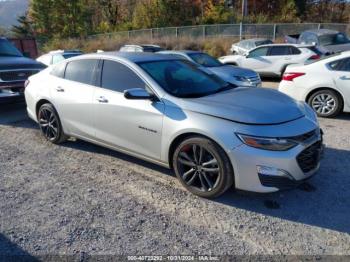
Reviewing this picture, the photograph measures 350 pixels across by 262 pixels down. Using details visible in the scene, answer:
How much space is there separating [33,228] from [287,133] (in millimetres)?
2776

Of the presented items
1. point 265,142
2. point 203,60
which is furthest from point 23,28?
point 265,142

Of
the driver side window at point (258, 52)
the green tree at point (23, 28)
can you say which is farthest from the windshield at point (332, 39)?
the green tree at point (23, 28)

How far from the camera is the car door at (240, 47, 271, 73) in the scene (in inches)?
495

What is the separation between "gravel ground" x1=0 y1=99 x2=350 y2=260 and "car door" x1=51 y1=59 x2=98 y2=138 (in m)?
0.55

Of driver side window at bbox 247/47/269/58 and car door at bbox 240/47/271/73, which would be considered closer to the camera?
car door at bbox 240/47/271/73

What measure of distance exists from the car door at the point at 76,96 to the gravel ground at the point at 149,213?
555 mm

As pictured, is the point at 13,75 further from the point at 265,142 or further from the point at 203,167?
the point at 265,142

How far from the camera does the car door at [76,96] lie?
483cm

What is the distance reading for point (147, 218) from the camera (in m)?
3.48

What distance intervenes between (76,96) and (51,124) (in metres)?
1.01

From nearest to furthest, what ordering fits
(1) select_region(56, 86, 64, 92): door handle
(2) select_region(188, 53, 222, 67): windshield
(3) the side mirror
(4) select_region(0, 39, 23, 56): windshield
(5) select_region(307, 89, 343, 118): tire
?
1. (3) the side mirror
2. (1) select_region(56, 86, 64, 92): door handle
3. (5) select_region(307, 89, 343, 118): tire
4. (4) select_region(0, 39, 23, 56): windshield
5. (2) select_region(188, 53, 222, 67): windshield

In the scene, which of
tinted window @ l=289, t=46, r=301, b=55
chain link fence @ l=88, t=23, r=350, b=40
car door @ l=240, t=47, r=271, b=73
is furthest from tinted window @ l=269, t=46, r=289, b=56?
chain link fence @ l=88, t=23, r=350, b=40

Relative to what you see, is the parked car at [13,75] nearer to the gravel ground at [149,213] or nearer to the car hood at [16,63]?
the car hood at [16,63]

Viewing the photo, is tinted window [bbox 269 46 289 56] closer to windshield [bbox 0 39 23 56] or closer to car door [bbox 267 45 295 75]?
car door [bbox 267 45 295 75]
